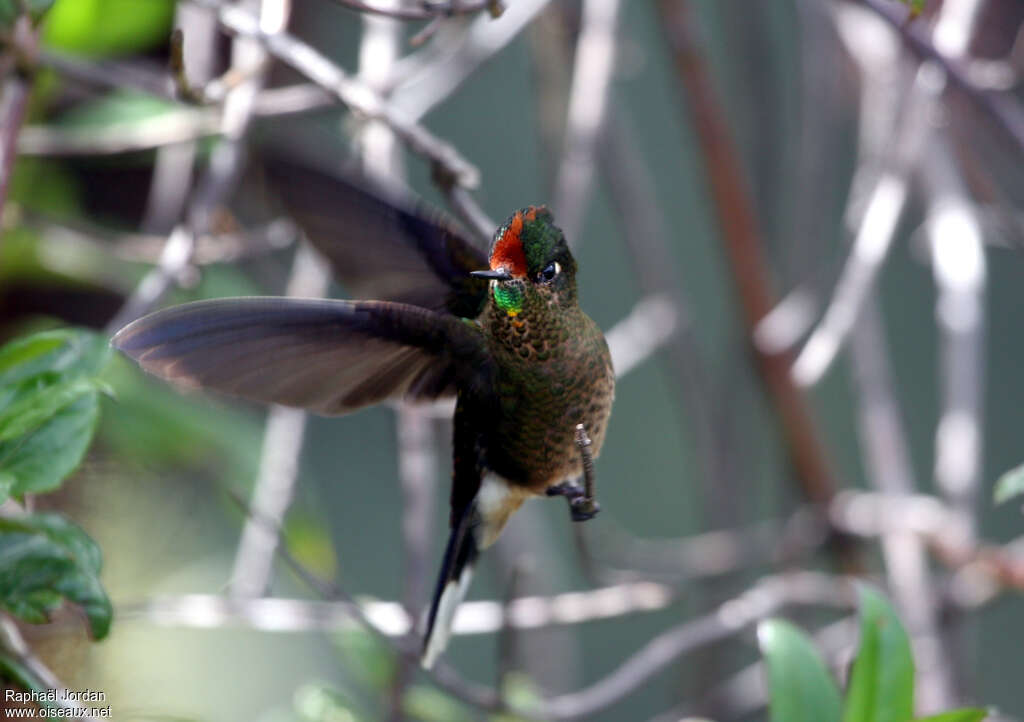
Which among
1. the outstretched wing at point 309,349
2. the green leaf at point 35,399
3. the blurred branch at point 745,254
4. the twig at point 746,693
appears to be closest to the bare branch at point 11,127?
the green leaf at point 35,399

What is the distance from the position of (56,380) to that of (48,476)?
0.32ft

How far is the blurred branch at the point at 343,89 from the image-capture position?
114 centimetres

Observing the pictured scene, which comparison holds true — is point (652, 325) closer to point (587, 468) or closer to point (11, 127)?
point (587, 468)

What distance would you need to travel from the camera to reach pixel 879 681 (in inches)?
42.3

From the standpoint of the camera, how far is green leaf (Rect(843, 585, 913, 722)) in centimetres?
107

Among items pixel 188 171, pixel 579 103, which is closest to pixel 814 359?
pixel 579 103

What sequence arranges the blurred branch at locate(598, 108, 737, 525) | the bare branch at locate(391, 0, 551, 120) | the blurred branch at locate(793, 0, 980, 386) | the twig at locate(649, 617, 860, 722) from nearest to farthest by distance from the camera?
1. the blurred branch at locate(793, 0, 980, 386)
2. the bare branch at locate(391, 0, 551, 120)
3. the twig at locate(649, 617, 860, 722)
4. the blurred branch at locate(598, 108, 737, 525)

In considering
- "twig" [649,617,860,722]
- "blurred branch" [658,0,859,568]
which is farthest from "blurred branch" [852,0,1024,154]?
"twig" [649,617,860,722]

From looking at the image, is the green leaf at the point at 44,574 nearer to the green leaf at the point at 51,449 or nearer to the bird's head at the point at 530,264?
the green leaf at the point at 51,449

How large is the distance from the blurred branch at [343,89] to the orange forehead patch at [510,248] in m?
0.19

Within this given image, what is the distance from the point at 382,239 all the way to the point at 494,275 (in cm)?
31

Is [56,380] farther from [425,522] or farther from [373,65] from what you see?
[373,65]

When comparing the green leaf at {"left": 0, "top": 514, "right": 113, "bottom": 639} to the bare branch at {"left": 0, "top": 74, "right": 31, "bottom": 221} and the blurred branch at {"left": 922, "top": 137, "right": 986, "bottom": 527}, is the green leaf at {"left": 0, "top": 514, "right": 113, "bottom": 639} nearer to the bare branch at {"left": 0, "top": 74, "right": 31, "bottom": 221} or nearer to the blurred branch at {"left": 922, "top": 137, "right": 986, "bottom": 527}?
the bare branch at {"left": 0, "top": 74, "right": 31, "bottom": 221}

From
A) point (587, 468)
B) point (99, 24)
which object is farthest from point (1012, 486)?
point (99, 24)
